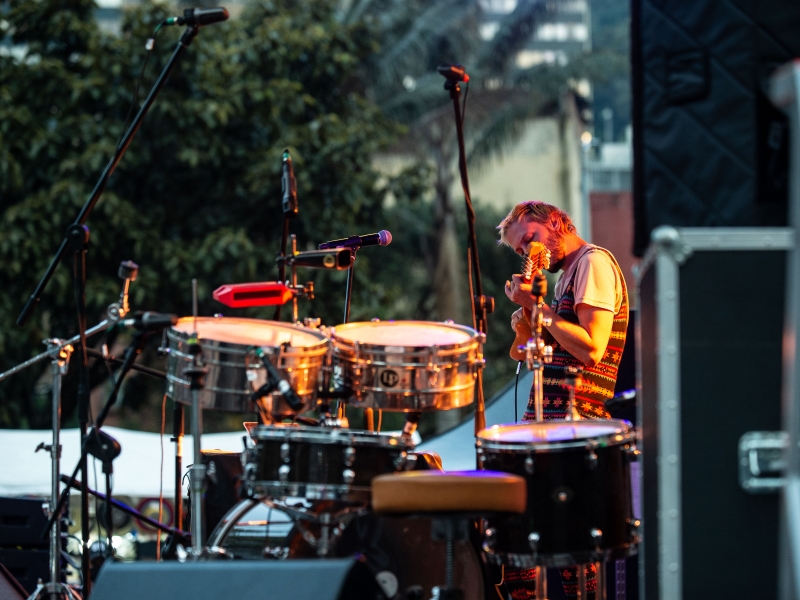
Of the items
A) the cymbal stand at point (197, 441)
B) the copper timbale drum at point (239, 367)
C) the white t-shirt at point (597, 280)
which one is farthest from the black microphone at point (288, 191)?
the white t-shirt at point (597, 280)

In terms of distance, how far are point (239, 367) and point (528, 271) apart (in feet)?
4.06

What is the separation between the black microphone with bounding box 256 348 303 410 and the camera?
3.49 meters

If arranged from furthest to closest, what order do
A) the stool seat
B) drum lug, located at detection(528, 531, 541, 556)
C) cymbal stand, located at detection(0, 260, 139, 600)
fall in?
cymbal stand, located at detection(0, 260, 139, 600), drum lug, located at detection(528, 531, 541, 556), the stool seat

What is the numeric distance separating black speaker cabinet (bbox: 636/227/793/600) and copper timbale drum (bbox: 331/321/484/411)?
1.13m

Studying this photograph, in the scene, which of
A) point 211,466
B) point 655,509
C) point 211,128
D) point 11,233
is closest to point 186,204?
Answer: point 211,128

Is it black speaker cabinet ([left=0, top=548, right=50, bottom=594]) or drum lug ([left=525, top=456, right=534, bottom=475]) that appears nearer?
drum lug ([left=525, top=456, right=534, bottom=475])

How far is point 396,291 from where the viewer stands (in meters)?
12.6

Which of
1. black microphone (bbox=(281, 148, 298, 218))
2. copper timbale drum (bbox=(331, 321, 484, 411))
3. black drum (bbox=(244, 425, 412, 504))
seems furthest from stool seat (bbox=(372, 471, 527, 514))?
black microphone (bbox=(281, 148, 298, 218))

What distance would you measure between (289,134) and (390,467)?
859cm

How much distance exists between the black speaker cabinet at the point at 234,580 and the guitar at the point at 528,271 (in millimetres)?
1473

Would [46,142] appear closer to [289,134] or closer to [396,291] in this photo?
[289,134]

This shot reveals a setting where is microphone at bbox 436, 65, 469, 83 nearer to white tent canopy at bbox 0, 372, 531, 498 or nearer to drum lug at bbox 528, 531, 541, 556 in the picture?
drum lug at bbox 528, 531, 541, 556

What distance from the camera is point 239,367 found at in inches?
145

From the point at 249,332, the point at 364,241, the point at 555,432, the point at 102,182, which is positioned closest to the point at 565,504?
the point at 555,432
